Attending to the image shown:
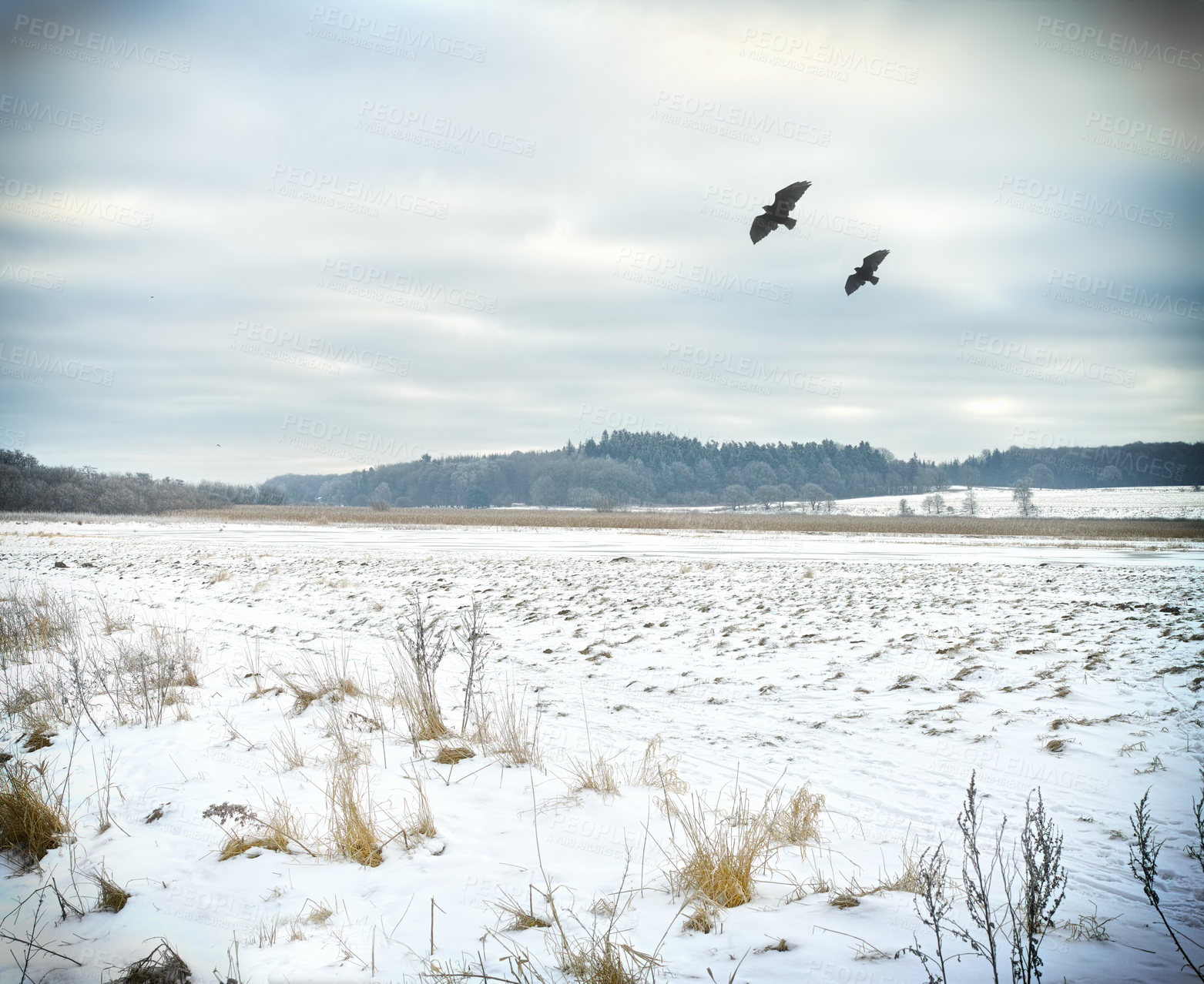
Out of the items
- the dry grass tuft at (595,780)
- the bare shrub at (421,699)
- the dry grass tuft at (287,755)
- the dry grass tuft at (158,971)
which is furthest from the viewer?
the bare shrub at (421,699)

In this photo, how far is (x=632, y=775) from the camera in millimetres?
5188

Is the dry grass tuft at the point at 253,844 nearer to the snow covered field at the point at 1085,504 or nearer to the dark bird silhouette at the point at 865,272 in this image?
the dark bird silhouette at the point at 865,272

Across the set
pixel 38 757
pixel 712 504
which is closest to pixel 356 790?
pixel 38 757

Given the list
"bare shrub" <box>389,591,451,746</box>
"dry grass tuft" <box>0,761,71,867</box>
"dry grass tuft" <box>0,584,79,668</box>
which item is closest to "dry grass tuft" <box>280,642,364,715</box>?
"bare shrub" <box>389,591,451,746</box>

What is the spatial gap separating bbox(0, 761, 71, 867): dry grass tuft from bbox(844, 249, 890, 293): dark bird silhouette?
8.98 metres

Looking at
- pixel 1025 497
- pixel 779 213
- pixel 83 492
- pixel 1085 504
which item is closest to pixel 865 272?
pixel 779 213

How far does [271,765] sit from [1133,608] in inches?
548

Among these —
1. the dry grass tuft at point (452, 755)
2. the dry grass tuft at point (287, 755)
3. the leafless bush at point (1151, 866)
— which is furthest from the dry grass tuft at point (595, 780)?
the leafless bush at point (1151, 866)

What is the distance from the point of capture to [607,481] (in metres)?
149

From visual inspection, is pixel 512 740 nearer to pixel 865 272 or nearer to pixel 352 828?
pixel 352 828

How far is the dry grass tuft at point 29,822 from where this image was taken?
4.27 metres

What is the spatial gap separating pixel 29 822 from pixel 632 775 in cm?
406

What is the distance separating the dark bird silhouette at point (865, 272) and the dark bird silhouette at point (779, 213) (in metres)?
1.16

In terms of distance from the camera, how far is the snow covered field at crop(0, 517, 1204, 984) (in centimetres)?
325
